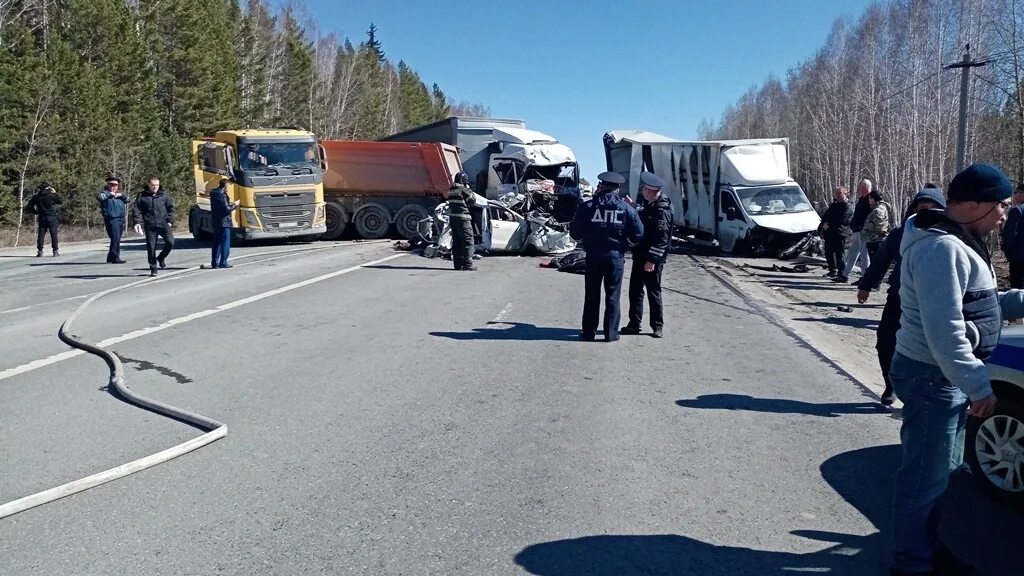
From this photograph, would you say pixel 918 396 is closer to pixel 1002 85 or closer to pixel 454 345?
pixel 454 345

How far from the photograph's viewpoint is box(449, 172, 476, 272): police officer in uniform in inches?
610

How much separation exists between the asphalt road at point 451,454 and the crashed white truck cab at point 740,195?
10.9 m

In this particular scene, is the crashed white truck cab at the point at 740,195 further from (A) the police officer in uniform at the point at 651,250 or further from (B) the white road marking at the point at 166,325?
(A) the police officer in uniform at the point at 651,250

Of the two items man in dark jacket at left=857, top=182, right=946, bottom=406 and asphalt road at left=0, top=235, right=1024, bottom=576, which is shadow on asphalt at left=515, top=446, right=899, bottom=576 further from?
man in dark jacket at left=857, top=182, right=946, bottom=406

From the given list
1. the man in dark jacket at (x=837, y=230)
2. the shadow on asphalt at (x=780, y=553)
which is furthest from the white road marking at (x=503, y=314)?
the man in dark jacket at (x=837, y=230)

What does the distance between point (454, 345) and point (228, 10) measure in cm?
5148

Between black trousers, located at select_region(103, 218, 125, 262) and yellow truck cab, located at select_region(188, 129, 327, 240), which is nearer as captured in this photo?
black trousers, located at select_region(103, 218, 125, 262)

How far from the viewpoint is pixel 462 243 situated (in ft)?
52.3

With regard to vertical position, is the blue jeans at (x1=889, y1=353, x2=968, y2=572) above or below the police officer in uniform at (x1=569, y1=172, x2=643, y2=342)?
below

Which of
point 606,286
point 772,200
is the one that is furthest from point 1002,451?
point 772,200

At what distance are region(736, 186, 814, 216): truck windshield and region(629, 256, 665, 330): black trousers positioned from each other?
473 inches

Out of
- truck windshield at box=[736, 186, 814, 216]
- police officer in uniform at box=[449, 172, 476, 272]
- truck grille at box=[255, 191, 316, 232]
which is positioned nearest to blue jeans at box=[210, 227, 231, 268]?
police officer in uniform at box=[449, 172, 476, 272]

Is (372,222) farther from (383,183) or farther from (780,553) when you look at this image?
(780,553)

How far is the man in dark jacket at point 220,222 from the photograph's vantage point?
50.0 ft
